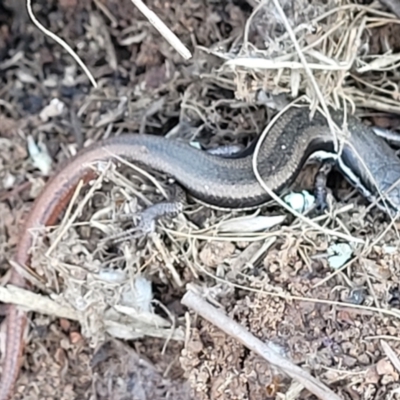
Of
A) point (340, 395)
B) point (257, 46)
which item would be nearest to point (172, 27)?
point (257, 46)

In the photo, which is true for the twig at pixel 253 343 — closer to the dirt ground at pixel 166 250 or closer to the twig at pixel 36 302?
the dirt ground at pixel 166 250

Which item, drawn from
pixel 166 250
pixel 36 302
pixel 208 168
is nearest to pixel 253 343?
pixel 166 250

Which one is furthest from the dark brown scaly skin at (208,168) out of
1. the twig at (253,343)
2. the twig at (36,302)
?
the twig at (253,343)

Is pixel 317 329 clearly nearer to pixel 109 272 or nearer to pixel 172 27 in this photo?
pixel 109 272

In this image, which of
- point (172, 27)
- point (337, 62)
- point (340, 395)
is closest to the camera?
point (340, 395)

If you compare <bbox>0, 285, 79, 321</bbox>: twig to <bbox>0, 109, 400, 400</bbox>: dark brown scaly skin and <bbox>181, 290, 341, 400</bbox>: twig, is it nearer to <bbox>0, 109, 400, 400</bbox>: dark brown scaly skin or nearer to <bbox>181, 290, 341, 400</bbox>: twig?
<bbox>0, 109, 400, 400</bbox>: dark brown scaly skin
